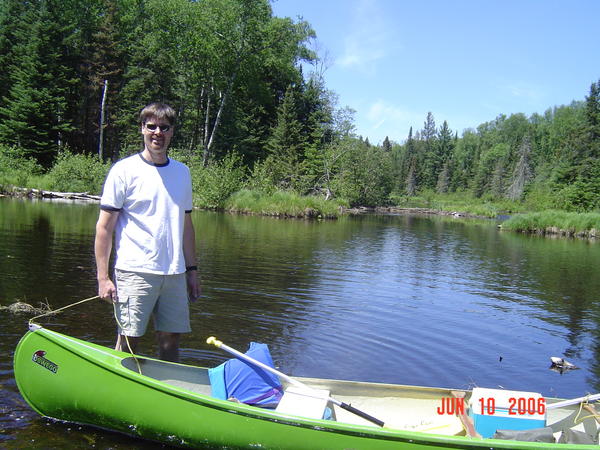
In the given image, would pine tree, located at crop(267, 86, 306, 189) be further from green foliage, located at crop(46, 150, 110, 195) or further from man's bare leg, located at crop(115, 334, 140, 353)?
man's bare leg, located at crop(115, 334, 140, 353)

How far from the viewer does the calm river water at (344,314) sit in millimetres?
6781

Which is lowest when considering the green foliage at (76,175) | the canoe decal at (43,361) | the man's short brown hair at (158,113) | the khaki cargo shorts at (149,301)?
the canoe decal at (43,361)

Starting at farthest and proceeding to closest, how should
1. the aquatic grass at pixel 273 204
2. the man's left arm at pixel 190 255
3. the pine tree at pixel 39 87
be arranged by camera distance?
the pine tree at pixel 39 87
the aquatic grass at pixel 273 204
the man's left arm at pixel 190 255

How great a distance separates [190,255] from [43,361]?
1.47 metres

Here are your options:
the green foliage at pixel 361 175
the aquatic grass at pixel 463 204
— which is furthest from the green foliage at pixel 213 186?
the aquatic grass at pixel 463 204

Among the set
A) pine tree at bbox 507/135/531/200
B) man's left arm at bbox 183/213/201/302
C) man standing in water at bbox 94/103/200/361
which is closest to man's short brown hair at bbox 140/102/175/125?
man standing in water at bbox 94/103/200/361

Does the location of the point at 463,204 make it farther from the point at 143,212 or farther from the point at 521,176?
the point at 143,212

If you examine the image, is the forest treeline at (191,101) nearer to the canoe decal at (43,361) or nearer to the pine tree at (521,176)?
the pine tree at (521,176)

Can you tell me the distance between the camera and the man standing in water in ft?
13.5

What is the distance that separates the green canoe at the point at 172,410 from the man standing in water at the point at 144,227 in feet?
1.29

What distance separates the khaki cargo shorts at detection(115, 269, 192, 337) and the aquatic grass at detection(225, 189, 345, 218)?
1169 inches

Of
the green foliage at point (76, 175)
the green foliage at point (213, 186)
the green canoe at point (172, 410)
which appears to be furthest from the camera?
the green foliage at point (213, 186)

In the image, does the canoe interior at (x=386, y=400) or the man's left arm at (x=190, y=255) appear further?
the canoe interior at (x=386, y=400)

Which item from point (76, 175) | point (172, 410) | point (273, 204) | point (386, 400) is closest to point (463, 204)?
point (273, 204)
